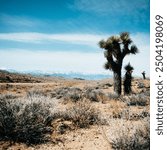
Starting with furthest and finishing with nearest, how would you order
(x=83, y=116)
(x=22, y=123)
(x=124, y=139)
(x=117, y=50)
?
1. (x=117, y=50)
2. (x=83, y=116)
3. (x=22, y=123)
4. (x=124, y=139)

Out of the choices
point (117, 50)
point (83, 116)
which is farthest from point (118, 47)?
point (83, 116)

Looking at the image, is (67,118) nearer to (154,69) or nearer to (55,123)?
(55,123)

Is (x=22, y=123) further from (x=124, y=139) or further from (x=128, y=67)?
(x=128, y=67)

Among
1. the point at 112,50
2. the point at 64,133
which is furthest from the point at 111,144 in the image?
the point at 112,50

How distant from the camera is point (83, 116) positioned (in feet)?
28.5

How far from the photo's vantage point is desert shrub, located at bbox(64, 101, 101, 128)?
336 inches

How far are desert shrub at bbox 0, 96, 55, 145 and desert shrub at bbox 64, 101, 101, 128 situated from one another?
1.09 metres

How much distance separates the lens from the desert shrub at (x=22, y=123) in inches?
268

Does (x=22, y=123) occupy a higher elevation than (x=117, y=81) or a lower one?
lower

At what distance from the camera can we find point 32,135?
6980mm

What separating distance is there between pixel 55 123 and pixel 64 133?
0.93m

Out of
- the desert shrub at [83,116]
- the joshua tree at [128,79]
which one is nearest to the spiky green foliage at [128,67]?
the joshua tree at [128,79]

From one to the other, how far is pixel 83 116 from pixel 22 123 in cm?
230

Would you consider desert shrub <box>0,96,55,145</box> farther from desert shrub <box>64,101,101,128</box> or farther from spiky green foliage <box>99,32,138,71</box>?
spiky green foliage <box>99,32,138,71</box>
